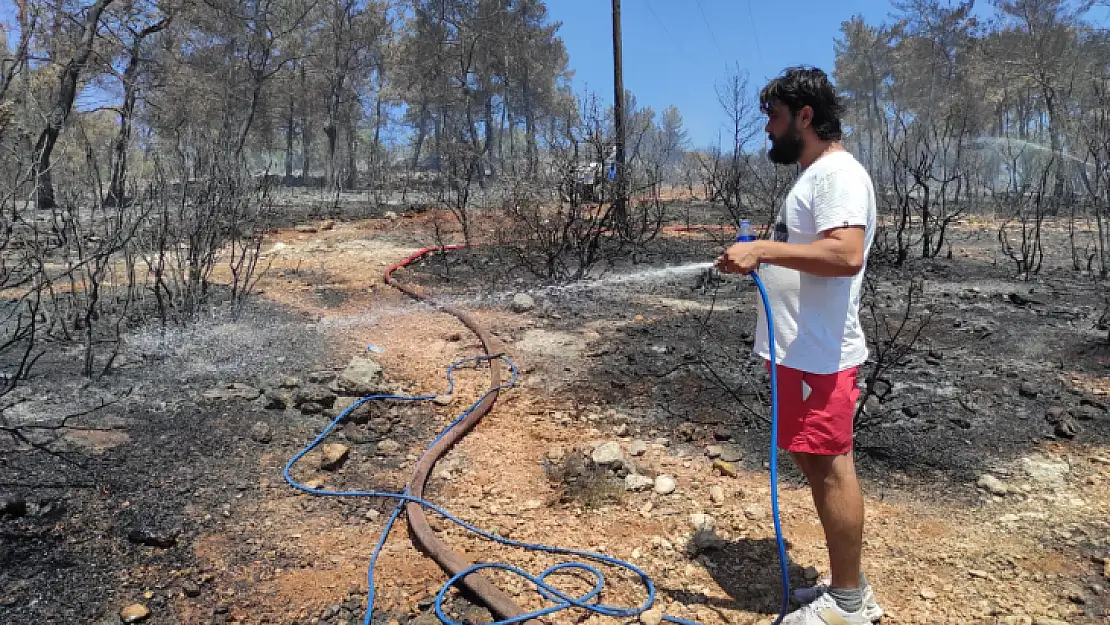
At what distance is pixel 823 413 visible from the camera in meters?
1.90

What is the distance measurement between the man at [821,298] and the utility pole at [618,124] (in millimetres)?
6165

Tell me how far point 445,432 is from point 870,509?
1918 mm

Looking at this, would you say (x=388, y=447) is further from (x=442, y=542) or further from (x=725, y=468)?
(x=725, y=468)

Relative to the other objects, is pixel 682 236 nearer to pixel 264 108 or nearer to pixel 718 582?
pixel 718 582

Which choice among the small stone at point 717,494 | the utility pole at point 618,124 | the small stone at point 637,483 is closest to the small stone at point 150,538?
the small stone at point 637,483

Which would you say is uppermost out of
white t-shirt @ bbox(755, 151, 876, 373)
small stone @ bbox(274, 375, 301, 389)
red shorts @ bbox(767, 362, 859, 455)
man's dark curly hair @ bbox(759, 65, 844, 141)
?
man's dark curly hair @ bbox(759, 65, 844, 141)

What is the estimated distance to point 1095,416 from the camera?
3.52 meters

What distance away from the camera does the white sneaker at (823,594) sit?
2061mm

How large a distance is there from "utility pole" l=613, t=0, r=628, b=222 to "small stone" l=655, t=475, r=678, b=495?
540 cm

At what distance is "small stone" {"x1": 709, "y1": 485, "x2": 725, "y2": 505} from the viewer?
2.89m

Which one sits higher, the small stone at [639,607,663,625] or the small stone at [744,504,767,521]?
the small stone at [744,504,767,521]

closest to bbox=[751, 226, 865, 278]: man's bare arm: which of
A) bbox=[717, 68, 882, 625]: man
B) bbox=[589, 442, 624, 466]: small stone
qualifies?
bbox=[717, 68, 882, 625]: man

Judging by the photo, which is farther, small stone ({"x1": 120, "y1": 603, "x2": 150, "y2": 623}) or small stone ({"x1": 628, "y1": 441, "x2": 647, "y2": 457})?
small stone ({"x1": 628, "y1": 441, "x2": 647, "y2": 457})

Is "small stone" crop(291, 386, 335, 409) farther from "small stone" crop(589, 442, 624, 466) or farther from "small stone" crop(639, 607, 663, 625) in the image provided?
"small stone" crop(639, 607, 663, 625)
